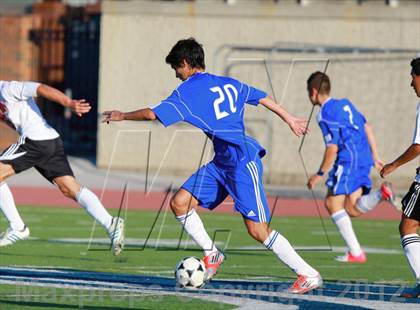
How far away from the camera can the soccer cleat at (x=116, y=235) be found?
11.9 meters

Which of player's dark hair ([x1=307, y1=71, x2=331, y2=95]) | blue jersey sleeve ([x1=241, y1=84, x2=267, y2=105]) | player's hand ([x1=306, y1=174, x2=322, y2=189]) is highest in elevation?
player's dark hair ([x1=307, y1=71, x2=331, y2=95])

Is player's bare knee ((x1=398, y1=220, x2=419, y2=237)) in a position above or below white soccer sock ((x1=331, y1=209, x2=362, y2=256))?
below

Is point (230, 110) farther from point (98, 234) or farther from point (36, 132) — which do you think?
point (98, 234)

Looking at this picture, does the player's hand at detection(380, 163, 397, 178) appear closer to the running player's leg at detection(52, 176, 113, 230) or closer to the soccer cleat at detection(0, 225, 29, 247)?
the running player's leg at detection(52, 176, 113, 230)

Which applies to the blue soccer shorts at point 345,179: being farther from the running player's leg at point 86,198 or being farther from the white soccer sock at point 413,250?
the white soccer sock at point 413,250

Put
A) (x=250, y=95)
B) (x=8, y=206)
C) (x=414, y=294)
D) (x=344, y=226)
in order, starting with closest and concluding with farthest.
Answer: (x=414, y=294) < (x=250, y=95) < (x=8, y=206) < (x=344, y=226)

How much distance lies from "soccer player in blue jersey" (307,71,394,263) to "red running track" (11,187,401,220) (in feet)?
22.0

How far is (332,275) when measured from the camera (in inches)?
482

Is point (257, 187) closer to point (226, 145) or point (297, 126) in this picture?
point (226, 145)

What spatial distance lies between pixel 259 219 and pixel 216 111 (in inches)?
38.2

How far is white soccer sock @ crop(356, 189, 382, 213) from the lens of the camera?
48.2 ft

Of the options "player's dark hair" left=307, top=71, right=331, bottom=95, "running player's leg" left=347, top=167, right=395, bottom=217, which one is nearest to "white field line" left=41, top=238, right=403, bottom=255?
"running player's leg" left=347, top=167, right=395, bottom=217

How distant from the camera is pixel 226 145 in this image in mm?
10266

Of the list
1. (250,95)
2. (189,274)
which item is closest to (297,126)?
(250,95)
